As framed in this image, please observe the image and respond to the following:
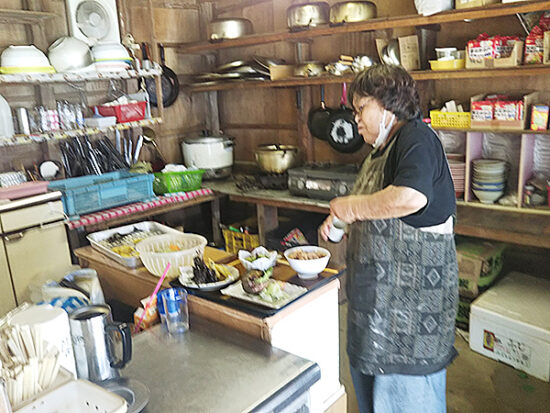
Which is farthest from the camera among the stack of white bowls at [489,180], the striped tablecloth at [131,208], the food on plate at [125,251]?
the striped tablecloth at [131,208]

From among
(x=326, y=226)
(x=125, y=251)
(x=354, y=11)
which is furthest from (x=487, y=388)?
(x=354, y=11)

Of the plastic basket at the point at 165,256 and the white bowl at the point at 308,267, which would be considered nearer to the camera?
the white bowl at the point at 308,267

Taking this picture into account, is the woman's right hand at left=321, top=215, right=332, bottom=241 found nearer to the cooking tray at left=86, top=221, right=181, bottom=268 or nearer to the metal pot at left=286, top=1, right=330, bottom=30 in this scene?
the cooking tray at left=86, top=221, right=181, bottom=268

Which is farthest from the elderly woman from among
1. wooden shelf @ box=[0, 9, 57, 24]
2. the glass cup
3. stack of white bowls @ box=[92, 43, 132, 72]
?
wooden shelf @ box=[0, 9, 57, 24]

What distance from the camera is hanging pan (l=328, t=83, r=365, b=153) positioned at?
3590 millimetres

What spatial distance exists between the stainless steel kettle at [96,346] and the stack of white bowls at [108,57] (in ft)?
8.76

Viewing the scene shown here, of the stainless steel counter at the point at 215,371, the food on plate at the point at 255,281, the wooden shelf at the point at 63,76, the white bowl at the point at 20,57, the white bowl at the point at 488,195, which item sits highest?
the white bowl at the point at 20,57

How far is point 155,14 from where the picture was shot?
4.24 meters

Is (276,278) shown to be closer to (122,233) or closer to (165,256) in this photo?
(165,256)

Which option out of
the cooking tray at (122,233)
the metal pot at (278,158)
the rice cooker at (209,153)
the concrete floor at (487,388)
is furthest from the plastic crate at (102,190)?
the concrete floor at (487,388)

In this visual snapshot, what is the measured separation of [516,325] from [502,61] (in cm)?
145

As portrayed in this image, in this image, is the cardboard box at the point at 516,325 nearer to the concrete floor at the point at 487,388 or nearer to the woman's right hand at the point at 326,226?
the concrete floor at the point at 487,388

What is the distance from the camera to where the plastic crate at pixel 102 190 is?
10.8 ft

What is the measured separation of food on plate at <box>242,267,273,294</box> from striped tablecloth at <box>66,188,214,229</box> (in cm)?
208
